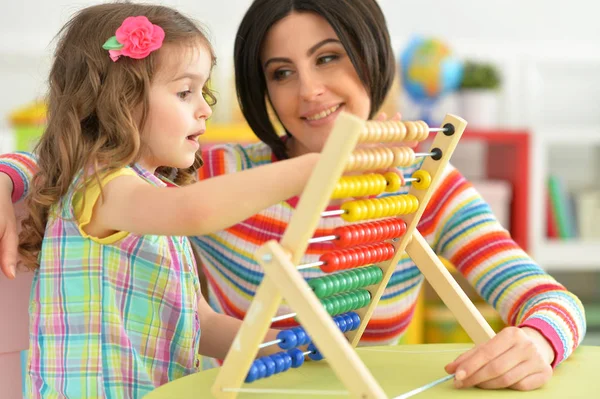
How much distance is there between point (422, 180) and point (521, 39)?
2746 mm

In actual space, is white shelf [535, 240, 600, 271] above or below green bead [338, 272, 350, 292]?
below

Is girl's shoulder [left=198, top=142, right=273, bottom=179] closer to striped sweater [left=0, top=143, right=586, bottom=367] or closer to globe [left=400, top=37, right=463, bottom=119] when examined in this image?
striped sweater [left=0, top=143, right=586, bottom=367]

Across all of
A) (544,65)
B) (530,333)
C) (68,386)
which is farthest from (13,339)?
(544,65)

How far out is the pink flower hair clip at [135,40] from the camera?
1135mm

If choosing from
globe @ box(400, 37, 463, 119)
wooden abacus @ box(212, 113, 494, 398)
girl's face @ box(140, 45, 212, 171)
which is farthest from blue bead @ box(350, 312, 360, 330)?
globe @ box(400, 37, 463, 119)

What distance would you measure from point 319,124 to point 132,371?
2.12ft

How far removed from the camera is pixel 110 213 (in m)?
1.05

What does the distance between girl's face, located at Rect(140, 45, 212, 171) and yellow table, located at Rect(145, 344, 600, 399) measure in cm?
31

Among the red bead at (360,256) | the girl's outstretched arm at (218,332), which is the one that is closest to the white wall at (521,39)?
the girl's outstretched arm at (218,332)

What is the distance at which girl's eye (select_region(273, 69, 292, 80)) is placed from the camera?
1.60 meters

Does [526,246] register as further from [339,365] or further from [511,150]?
[339,365]

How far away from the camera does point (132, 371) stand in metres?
1.13

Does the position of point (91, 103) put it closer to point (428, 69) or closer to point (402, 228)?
point (402, 228)

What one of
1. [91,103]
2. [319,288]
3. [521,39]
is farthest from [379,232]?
[521,39]
